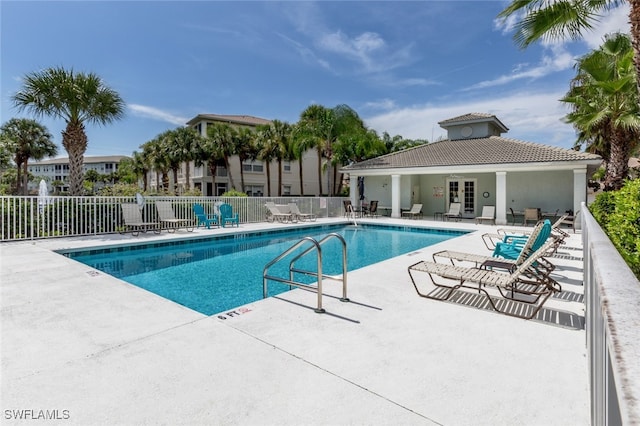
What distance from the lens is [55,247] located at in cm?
978

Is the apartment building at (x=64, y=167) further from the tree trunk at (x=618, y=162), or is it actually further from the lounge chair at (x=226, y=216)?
the tree trunk at (x=618, y=162)

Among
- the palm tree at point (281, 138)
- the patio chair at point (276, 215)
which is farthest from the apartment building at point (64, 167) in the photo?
the patio chair at point (276, 215)

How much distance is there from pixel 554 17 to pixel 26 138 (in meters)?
42.8

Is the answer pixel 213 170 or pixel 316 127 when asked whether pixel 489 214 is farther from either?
pixel 213 170

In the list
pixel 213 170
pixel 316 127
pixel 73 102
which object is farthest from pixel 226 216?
pixel 213 170

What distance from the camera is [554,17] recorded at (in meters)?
8.78

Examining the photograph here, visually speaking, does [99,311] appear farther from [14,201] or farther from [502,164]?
[502,164]

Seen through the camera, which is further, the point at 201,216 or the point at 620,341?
the point at 201,216

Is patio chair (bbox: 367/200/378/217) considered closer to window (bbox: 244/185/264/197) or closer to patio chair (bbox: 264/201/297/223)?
patio chair (bbox: 264/201/297/223)

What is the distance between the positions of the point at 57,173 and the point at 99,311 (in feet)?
347

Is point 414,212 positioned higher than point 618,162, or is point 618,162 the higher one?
point 618,162

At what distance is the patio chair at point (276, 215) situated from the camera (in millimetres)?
18686

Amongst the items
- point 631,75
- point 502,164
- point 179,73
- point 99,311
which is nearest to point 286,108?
point 179,73

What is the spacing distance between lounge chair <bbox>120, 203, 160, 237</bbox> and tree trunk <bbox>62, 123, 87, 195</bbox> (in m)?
A: 2.27
